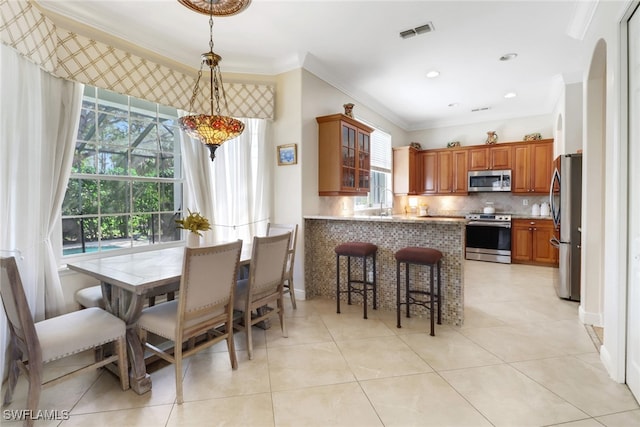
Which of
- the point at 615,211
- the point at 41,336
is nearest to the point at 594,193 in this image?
the point at 615,211

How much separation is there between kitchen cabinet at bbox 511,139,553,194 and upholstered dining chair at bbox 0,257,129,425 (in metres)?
6.55

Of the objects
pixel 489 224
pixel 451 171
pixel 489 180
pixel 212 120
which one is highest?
pixel 451 171

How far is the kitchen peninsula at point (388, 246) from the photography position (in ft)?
9.84

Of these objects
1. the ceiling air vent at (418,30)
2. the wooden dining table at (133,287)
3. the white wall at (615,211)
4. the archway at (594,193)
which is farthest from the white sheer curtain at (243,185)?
the archway at (594,193)

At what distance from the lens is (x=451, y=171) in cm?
646

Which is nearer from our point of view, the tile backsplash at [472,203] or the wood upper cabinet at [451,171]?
the tile backsplash at [472,203]

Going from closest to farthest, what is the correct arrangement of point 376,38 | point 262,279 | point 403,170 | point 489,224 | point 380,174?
point 262,279
point 376,38
point 489,224
point 380,174
point 403,170

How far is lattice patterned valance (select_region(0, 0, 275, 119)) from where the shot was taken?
2.15 meters

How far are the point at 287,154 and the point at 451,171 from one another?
4.21 metres

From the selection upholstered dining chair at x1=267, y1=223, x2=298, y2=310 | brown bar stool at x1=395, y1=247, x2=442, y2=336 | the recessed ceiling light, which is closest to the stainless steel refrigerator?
the recessed ceiling light

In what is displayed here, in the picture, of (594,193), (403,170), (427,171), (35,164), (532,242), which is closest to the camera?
(35,164)

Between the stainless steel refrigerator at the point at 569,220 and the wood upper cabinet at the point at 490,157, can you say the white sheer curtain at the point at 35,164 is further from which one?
the wood upper cabinet at the point at 490,157

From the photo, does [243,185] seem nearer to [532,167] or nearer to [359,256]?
[359,256]

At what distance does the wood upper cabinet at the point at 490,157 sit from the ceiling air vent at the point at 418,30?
12.6ft
